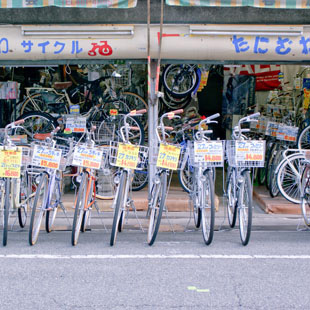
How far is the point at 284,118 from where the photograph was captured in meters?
10.2

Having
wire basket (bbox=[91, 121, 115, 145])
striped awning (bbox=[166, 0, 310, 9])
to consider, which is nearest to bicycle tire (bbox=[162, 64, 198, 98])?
wire basket (bbox=[91, 121, 115, 145])

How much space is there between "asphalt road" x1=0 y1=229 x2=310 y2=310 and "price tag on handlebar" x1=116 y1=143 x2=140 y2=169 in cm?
108

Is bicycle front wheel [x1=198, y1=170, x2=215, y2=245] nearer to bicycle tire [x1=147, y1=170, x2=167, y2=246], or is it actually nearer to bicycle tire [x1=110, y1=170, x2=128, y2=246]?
bicycle tire [x1=147, y1=170, x2=167, y2=246]

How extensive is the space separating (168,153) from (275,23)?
368 cm

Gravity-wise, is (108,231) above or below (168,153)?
below

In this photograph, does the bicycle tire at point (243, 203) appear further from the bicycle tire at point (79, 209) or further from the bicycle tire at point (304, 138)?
the bicycle tire at point (304, 138)

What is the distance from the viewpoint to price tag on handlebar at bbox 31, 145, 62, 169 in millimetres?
6449

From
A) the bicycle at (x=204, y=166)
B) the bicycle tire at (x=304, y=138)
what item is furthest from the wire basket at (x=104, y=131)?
the bicycle tire at (x=304, y=138)

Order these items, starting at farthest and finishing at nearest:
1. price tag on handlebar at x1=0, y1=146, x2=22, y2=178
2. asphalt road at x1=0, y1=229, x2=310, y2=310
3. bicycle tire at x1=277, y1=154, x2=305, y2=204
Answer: bicycle tire at x1=277, y1=154, x2=305, y2=204 < price tag on handlebar at x1=0, y1=146, x2=22, y2=178 < asphalt road at x1=0, y1=229, x2=310, y2=310

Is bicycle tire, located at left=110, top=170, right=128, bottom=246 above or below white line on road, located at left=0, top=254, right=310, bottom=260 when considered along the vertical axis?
above

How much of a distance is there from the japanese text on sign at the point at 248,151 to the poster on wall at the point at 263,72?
208 inches

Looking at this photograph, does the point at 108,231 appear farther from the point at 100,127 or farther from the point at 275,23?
the point at 275,23

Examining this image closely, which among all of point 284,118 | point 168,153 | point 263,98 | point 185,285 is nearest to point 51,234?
point 168,153

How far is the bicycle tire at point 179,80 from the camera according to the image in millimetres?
10289
